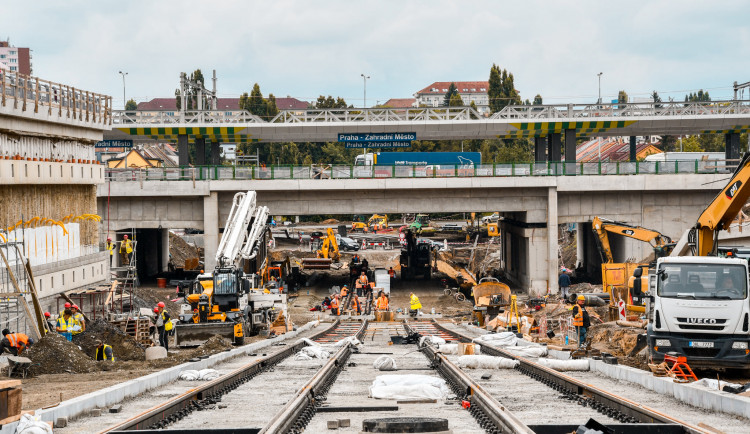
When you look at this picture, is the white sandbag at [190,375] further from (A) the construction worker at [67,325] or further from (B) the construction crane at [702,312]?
(B) the construction crane at [702,312]

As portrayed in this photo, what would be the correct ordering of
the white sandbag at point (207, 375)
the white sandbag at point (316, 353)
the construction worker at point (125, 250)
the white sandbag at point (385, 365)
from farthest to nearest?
the construction worker at point (125, 250), the white sandbag at point (316, 353), the white sandbag at point (385, 365), the white sandbag at point (207, 375)

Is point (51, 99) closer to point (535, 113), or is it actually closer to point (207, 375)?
point (207, 375)

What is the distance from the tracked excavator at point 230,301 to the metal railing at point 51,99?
284 inches

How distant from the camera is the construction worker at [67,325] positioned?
22047mm

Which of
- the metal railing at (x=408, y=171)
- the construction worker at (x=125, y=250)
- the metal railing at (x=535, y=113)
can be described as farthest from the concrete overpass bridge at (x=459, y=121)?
the construction worker at (x=125, y=250)

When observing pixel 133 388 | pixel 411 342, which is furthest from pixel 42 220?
pixel 133 388

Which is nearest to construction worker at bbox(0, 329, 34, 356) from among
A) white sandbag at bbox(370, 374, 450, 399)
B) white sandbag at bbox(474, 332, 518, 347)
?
white sandbag at bbox(370, 374, 450, 399)

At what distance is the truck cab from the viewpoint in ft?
55.2

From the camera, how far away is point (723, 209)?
2203 cm

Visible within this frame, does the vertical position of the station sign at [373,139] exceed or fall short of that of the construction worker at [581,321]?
it exceeds it

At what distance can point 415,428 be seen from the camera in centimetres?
987

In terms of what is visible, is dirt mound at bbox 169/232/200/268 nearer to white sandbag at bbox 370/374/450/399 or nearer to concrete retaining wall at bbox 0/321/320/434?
concrete retaining wall at bbox 0/321/320/434

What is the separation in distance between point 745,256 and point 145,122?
3652 cm

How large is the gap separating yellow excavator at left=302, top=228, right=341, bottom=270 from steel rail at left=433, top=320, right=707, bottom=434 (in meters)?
38.6
